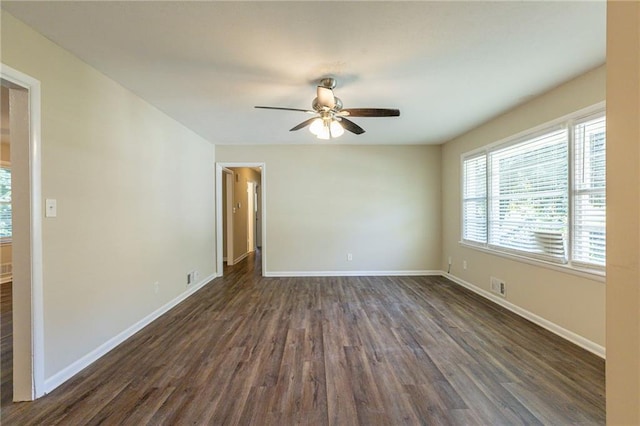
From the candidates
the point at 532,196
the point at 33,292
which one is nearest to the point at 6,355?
the point at 33,292

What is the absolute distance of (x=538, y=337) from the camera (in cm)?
261

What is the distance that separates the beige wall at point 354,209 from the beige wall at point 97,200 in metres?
1.97

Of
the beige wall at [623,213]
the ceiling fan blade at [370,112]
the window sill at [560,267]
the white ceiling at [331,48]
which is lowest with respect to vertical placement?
the window sill at [560,267]

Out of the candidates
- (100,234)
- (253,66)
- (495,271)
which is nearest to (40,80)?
(100,234)

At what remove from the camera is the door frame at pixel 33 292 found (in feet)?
5.78

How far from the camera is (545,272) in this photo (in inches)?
111

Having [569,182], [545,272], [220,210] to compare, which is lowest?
[545,272]

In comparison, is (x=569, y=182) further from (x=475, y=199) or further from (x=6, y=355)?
(x=6, y=355)

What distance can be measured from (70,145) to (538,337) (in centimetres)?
440

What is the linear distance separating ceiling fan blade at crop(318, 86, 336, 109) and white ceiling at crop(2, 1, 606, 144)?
0.17m

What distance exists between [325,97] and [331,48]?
0.40 m

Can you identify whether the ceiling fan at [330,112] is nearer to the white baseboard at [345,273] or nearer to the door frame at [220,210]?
the door frame at [220,210]

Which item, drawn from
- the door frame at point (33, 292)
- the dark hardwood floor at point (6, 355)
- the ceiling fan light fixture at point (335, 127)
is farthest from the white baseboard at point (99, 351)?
the ceiling fan light fixture at point (335, 127)

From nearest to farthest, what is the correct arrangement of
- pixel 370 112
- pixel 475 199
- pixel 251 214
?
pixel 370 112
pixel 475 199
pixel 251 214
